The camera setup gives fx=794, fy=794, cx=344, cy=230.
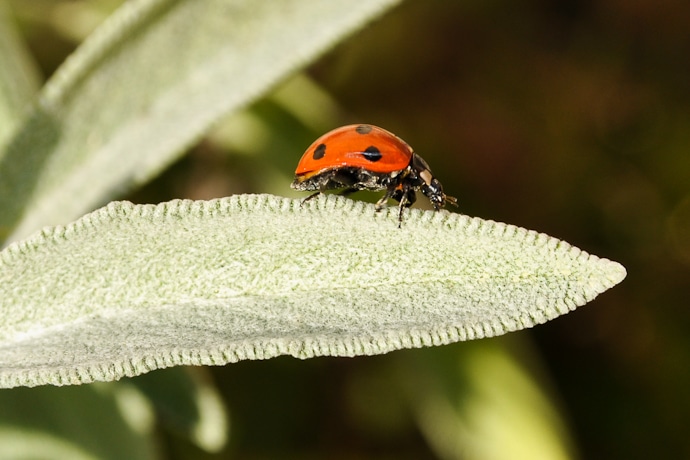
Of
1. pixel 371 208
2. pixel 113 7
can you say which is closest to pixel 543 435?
pixel 371 208

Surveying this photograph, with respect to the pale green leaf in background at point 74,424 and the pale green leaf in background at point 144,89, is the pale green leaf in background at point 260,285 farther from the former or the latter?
the pale green leaf in background at point 74,424

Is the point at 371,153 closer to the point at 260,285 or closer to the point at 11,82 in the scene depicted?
the point at 260,285

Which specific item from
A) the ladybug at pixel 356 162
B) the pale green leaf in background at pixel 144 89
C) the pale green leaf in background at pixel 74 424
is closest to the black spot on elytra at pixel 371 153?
the ladybug at pixel 356 162

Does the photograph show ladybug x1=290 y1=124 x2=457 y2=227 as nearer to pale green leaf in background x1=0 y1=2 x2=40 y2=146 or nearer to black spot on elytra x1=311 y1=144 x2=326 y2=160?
black spot on elytra x1=311 y1=144 x2=326 y2=160

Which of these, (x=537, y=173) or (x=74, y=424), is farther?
(x=537, y=173)

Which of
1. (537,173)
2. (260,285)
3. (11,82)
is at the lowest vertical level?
(260,285)

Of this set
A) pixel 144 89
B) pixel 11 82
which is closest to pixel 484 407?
pixel 144 89

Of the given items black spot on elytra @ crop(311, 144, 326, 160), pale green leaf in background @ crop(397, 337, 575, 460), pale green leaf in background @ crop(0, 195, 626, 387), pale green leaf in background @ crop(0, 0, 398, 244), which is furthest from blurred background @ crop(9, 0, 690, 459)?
pale green leaf in background @ crop(0, 195, 626, 387)
